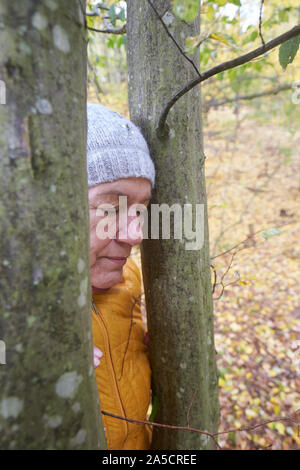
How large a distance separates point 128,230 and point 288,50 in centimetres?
96

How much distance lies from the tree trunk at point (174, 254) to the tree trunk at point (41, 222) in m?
0.79

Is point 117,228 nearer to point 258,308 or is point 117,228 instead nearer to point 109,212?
point 109,212

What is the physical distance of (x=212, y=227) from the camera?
7.81 metres

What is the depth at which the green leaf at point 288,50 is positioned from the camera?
918 mm

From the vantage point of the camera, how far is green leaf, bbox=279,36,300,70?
918 mm

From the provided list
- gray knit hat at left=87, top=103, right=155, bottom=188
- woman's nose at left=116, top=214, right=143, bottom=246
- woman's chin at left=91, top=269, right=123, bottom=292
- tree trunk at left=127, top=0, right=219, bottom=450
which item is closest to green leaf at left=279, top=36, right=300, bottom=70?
tree trunk at left=127, top=0, right=219, bottom=450

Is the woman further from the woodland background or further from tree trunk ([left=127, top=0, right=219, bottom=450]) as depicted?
the woodland background

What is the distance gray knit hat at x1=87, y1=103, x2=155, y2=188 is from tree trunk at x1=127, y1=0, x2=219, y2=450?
0.45 ft

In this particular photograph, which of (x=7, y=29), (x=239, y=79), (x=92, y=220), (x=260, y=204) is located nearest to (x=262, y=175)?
(x=260, y=204)

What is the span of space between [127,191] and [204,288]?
2.25ft

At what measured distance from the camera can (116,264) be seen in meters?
1.39

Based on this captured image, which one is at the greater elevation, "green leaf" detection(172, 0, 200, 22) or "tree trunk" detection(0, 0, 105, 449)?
"green leaf" detection(172, 0, 200, 22)

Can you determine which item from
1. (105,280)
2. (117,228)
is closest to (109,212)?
(117,228)

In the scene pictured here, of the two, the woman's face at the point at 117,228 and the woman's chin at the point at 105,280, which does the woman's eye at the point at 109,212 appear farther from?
the woman's chin at the point at 105,280
